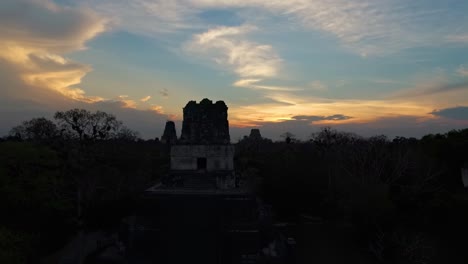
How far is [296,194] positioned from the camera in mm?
20234

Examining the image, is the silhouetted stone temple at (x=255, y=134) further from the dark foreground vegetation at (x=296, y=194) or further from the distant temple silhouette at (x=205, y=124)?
the distant temple silhouette at (x=205, y=124)

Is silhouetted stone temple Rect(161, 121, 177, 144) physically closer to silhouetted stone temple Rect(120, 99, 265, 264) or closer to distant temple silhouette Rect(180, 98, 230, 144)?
distant temple silhouette Rect(180, 98, 230, 144)

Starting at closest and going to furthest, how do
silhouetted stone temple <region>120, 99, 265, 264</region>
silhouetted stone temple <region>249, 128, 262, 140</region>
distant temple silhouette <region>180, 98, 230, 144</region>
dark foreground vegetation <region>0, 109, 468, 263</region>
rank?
silhouetted stone temple <region>120, 99, 265, 264</region>
dark foreground vegetation <region>0, 109, 468, 263</region>
distant temple silhouette <region>180, 98, 230, 144</region>
silhouetted stone temple <region>249, 128, 262, 140</region>

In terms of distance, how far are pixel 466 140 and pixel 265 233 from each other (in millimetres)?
17410

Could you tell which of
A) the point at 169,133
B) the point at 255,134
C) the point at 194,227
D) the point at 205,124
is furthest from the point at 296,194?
the point at 255,134

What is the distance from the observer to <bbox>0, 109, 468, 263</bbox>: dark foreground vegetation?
14030 millimetres

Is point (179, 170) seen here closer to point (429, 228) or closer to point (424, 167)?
point (429, 228)

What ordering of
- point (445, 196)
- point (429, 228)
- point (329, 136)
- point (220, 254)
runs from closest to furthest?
point (220, 254), point (429, 228), point (445, 196), point (329, 136)

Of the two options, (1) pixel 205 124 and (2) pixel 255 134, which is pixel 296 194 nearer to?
(1) pixel 205 124

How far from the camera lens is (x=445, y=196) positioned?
1834cm

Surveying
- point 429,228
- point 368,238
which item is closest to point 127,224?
point 368,238

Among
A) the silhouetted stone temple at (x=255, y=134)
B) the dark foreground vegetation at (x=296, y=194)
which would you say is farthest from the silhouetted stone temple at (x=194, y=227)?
the silhouetted stone temple at (x=255, y=134)

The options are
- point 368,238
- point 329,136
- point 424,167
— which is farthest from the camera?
point 329,136

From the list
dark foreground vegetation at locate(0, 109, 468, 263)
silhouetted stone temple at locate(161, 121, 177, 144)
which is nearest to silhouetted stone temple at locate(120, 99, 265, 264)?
dark foreground vegetation at locate(0, 109, 468, 263)
